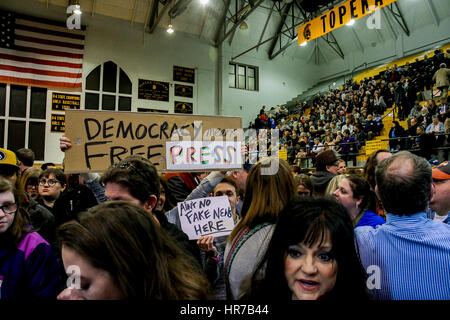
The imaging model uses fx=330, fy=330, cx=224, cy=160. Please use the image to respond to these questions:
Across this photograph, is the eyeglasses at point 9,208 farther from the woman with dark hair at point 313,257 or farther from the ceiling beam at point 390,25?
the ceiling beam at point 390,25

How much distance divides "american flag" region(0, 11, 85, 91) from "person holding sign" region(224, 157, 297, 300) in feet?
42.9

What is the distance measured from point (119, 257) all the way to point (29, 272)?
2.40 feet

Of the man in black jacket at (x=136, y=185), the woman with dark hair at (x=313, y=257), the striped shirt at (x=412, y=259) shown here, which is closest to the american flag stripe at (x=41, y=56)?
the man in black jacket at (x=136, y=185)

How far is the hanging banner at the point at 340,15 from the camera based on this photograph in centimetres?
730

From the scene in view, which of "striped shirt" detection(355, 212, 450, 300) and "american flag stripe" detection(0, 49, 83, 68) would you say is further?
"american flag stripe" detection(0, 49, 83, 68)

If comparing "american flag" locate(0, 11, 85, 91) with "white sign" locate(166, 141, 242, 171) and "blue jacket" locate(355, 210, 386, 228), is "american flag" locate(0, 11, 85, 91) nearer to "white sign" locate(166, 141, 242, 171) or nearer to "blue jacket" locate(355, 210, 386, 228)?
"white sign" locate(166, 141, 242, 171)

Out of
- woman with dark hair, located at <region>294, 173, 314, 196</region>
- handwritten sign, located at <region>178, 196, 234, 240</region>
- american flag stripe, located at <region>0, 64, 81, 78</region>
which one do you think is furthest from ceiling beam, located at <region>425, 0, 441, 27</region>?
handwritten sign, located at <region>178, 196, 234, 240</region>

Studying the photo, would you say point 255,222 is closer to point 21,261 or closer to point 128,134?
point 21,261

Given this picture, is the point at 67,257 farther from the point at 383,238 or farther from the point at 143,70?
the point at 143,70

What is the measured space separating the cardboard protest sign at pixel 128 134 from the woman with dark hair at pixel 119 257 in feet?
4.08

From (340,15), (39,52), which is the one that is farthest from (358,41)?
(39,52)

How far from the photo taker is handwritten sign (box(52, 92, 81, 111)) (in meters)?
Answer: 12.7

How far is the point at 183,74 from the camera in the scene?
15.4m

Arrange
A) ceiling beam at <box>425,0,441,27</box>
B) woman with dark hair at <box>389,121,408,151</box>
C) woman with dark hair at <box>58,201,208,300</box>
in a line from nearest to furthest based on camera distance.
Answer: woman with dark hair at <box>58,201,208,300</box> → woman with dark hair at <box>389,121,408,151</box> → ceiling beam at <box>425,0,441,27</box>
